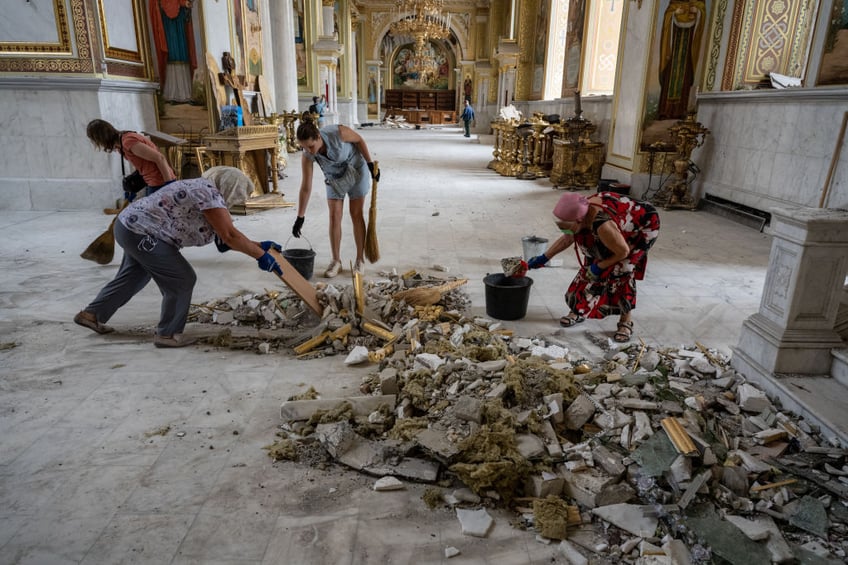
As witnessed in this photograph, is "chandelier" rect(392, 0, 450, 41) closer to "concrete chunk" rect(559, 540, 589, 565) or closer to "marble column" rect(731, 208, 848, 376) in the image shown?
"marble column" rect(731, 208, 848, 376)

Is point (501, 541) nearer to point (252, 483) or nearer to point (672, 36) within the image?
point (252, 483)

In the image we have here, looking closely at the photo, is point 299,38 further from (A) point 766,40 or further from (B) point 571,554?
(B) point 571,554

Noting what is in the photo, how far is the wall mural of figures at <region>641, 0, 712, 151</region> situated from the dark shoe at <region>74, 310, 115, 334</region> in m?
8.37

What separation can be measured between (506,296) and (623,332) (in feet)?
2.81

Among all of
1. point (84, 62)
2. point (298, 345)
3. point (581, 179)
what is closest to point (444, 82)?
point (581, 179)

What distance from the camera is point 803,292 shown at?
289 cm

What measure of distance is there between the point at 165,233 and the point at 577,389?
8.60ft

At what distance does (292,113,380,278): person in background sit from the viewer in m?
4.52

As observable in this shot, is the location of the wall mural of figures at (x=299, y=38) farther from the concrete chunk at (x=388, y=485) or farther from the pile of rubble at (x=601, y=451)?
the concrete chunk at (x=388, y=485)

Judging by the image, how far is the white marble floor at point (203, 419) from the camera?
2.03 meters

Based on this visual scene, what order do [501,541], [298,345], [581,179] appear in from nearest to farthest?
[501,541] < [298,345] < [581,179]

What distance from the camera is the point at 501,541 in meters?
2.05

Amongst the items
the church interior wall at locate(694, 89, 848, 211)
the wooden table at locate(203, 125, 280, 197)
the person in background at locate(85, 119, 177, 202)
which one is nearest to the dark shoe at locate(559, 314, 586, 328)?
the person in background at locate(85, 119, 177, 202)

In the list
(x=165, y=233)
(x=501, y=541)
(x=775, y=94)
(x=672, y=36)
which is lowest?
(x=501, y=541)
